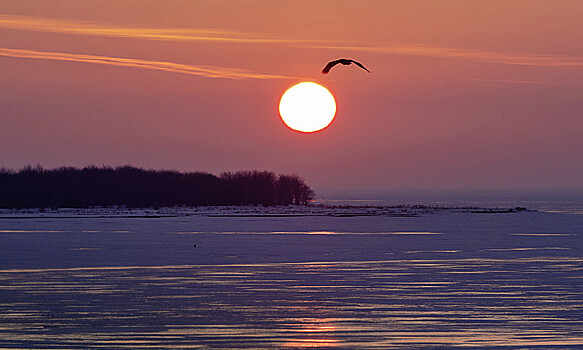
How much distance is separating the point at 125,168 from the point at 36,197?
24.7 meters

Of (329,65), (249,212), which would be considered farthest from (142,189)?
(329,65)

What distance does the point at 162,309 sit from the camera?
2005 centimetres

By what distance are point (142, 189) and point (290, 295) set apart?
120 metres

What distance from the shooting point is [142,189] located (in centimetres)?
13950

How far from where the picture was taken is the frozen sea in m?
16.7

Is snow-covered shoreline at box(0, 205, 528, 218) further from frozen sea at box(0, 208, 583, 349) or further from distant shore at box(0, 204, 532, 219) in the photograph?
frozen sea at box(0, 208, 583, 349)

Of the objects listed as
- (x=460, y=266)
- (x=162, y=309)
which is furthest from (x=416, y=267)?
(x=162, y=309)

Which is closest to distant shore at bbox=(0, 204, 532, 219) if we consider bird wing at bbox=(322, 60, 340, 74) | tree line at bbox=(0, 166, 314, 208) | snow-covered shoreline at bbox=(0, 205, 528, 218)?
snow-covered shoreline at bbox=(0, 205, 528, 218)

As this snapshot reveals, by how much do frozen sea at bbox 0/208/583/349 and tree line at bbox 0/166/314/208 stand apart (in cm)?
9258

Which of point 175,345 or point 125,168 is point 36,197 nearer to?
point 125,168

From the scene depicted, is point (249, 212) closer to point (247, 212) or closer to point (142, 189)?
point (247, 212)

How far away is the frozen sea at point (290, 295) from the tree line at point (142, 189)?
92.6 m

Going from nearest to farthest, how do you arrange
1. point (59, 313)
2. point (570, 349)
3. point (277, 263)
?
point (570, 349)
point (59, 313)
point (277, 263)

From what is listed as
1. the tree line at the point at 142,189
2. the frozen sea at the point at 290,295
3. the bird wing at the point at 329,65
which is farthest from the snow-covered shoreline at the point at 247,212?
the bird wing at the point at 329,65
